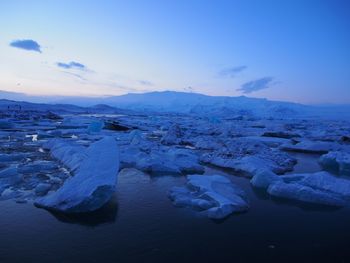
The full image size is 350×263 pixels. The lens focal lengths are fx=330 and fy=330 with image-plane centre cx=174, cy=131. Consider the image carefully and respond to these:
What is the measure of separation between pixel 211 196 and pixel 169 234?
1910mm

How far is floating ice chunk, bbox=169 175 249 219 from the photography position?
679 centimetres

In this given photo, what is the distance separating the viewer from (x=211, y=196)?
741 cm

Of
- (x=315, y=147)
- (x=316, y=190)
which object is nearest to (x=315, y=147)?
(x=315, y=147)

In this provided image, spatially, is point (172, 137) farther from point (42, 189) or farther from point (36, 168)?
point (42, 189)

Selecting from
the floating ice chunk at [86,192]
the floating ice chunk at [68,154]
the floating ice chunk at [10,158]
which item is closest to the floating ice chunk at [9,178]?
the floating ice chunk at [68,154]

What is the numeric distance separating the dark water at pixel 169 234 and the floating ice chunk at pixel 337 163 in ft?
16.2

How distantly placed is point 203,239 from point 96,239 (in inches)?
71.1

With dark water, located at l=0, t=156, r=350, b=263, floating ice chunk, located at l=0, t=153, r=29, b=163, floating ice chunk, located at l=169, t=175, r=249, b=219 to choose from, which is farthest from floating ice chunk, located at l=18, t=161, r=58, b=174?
floating ice chunk, located at l=169, t=175, r=249, b=219

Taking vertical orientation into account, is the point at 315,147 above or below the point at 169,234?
above

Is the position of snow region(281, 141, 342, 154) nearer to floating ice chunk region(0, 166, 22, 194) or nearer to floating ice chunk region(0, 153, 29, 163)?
floating ice chunk region(0, 153, 29, 163)

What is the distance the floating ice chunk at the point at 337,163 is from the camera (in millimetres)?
11530

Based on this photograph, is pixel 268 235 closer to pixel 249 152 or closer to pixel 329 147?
pixel 249 152

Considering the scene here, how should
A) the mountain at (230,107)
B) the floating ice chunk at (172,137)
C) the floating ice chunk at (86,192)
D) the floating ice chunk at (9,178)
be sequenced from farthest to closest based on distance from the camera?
the mountain at (230,107) → the floating ice chunk at (172,137) → the floating ice chunk at (9,178) → the floating ice chunk at (86,192)

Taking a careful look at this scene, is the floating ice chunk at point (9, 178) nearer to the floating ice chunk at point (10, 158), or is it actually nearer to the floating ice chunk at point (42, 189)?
the floating ice chunk at point (42, 189)
